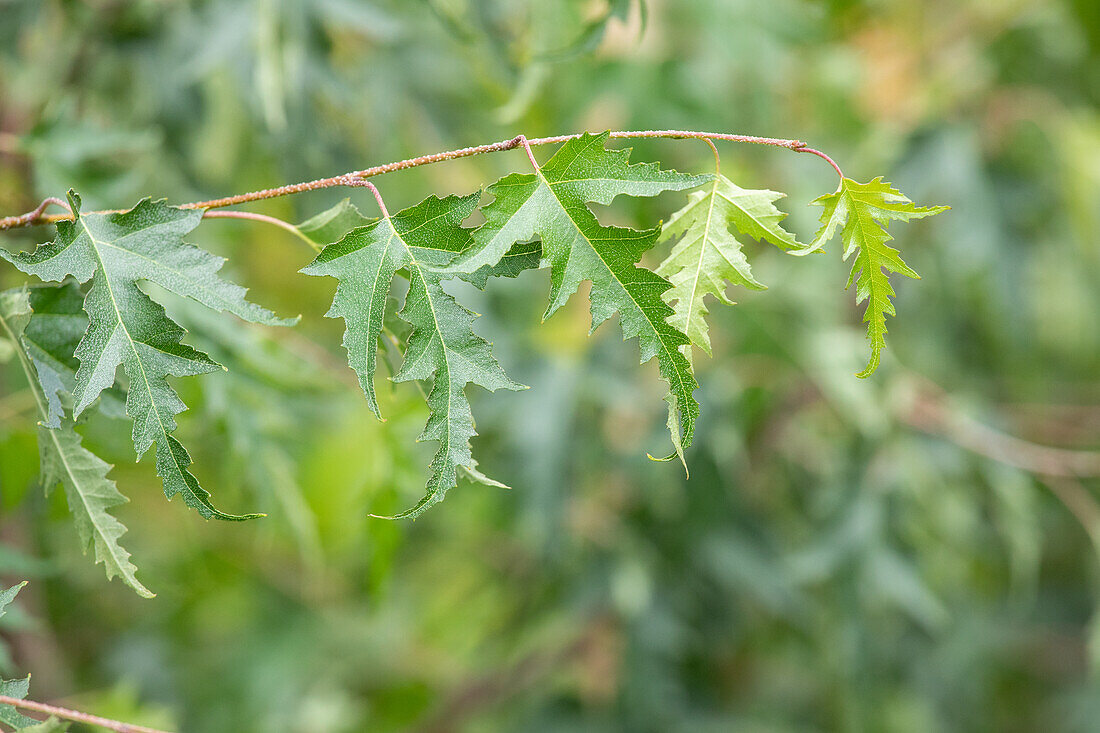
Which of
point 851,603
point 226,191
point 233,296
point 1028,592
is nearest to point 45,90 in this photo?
point 226,191

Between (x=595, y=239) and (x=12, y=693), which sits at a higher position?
(x=595, y=239)

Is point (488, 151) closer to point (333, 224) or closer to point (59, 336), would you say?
point (333, 224)

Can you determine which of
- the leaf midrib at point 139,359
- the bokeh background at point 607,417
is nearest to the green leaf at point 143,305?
the leaf midrib at point 139,359

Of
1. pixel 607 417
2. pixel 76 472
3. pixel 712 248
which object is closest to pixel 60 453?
pixel 76 472

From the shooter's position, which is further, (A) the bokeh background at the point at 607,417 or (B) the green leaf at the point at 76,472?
(A) the bokeh background at the point at 607,417

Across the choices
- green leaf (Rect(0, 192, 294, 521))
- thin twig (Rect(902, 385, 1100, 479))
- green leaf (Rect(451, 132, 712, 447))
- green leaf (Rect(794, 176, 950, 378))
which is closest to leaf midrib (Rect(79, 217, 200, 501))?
green leaf (Rect(0, 192, 294, 521))

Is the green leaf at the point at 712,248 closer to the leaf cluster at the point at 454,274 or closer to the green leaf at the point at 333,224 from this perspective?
the leaf cluster at the point at 454,274
